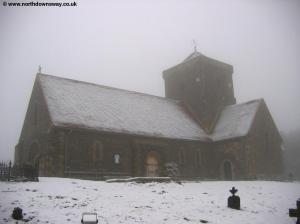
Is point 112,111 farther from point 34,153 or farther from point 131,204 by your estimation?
point 131,204

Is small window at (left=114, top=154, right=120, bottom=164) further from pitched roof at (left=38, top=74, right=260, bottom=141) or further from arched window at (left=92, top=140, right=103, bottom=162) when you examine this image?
pitched roof at (left=38, top=74, right=260, bottom=141)

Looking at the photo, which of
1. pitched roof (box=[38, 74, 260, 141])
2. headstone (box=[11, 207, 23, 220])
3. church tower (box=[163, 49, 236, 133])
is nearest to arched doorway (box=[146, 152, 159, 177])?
pitched roof (box=[38, 74, 260, 141])

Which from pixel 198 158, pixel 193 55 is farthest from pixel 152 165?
pixel 193 55

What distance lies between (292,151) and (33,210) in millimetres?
70882

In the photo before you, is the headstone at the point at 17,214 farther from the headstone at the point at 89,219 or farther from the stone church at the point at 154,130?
the stone church at the point at 154,130

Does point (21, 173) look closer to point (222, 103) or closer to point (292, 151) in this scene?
point (222, 103)

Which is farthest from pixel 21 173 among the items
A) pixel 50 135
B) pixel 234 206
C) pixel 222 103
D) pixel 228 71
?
Answer: pixel 228 71

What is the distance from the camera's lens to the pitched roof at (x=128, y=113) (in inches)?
1230

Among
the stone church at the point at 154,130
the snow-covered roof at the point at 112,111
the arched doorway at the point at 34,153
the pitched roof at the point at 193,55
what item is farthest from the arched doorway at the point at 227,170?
the arched doorway at the point at 34,153

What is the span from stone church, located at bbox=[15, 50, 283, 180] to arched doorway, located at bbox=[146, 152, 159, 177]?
0.10m

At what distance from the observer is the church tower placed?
4466 cm

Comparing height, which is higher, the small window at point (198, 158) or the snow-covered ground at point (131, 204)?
the small window at point (198, 158)

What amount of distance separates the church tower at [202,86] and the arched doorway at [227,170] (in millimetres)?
5039

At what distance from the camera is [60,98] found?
32.3 meters
